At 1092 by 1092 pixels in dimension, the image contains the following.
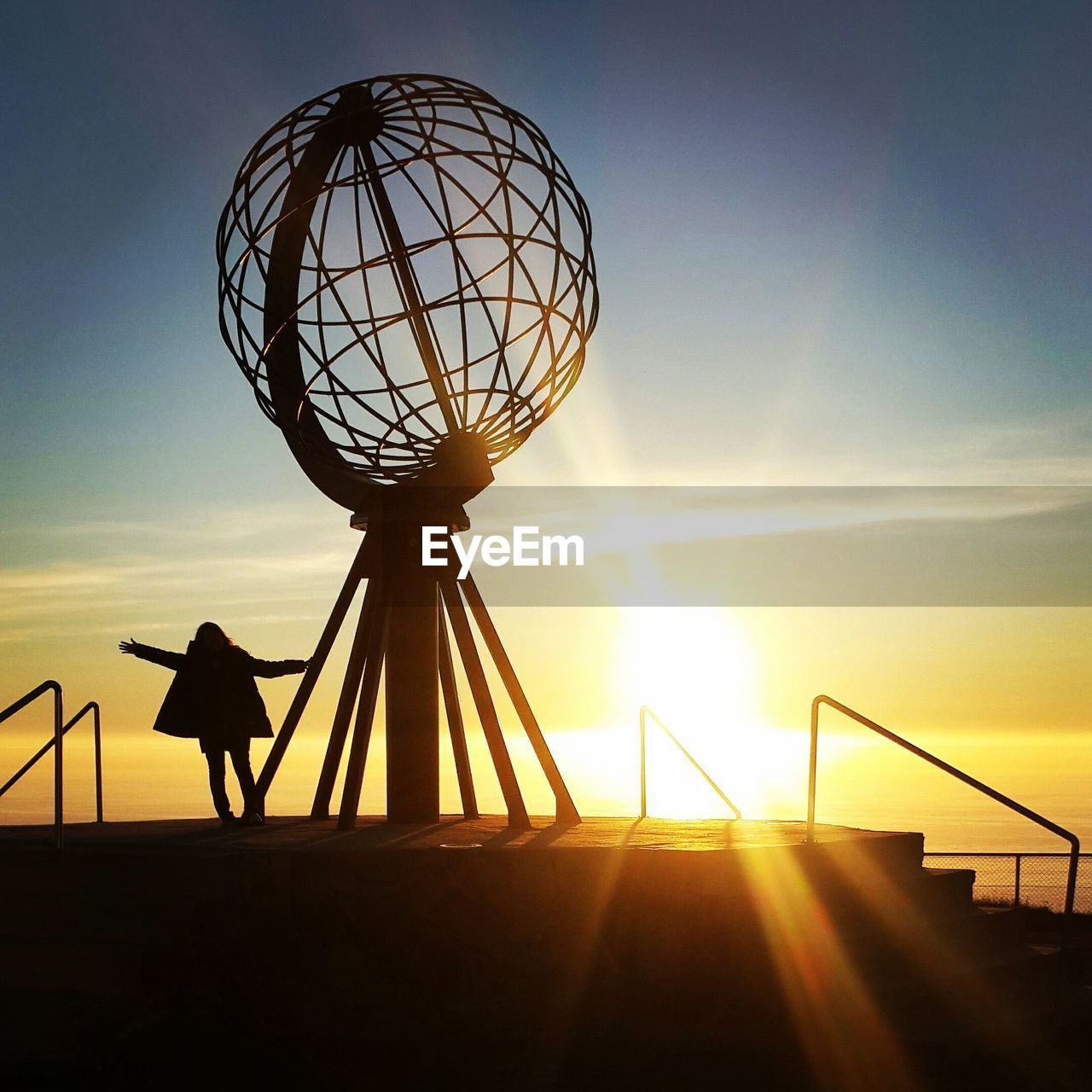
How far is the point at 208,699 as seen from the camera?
1046 cm

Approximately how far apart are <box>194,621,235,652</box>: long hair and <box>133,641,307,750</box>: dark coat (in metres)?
0.05

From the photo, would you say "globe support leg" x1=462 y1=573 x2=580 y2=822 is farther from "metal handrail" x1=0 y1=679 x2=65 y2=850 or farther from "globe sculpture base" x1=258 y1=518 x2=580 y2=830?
"metal handrail" x1=0 y1=679 x2=65 y2=850

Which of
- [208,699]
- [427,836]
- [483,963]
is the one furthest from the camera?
[208,699]

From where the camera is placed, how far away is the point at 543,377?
459 inches

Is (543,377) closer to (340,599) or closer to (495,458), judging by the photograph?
(495,458)

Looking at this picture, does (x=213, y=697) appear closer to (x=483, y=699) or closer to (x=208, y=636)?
(x=208, y=636)

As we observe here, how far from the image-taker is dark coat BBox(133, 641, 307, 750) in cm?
1047

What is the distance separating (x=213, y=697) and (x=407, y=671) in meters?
1.70

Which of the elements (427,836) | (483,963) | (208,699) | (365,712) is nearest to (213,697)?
(208,699)

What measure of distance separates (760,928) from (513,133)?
6.59 m

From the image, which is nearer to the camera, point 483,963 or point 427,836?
point 483,963

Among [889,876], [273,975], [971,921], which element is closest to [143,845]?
[273,975]

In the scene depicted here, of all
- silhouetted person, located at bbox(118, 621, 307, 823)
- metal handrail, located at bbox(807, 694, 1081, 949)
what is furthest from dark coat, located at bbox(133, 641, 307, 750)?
metal handrail, located at bbox(807, 694, 1081, 949)

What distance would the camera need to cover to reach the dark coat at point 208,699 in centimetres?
1047
